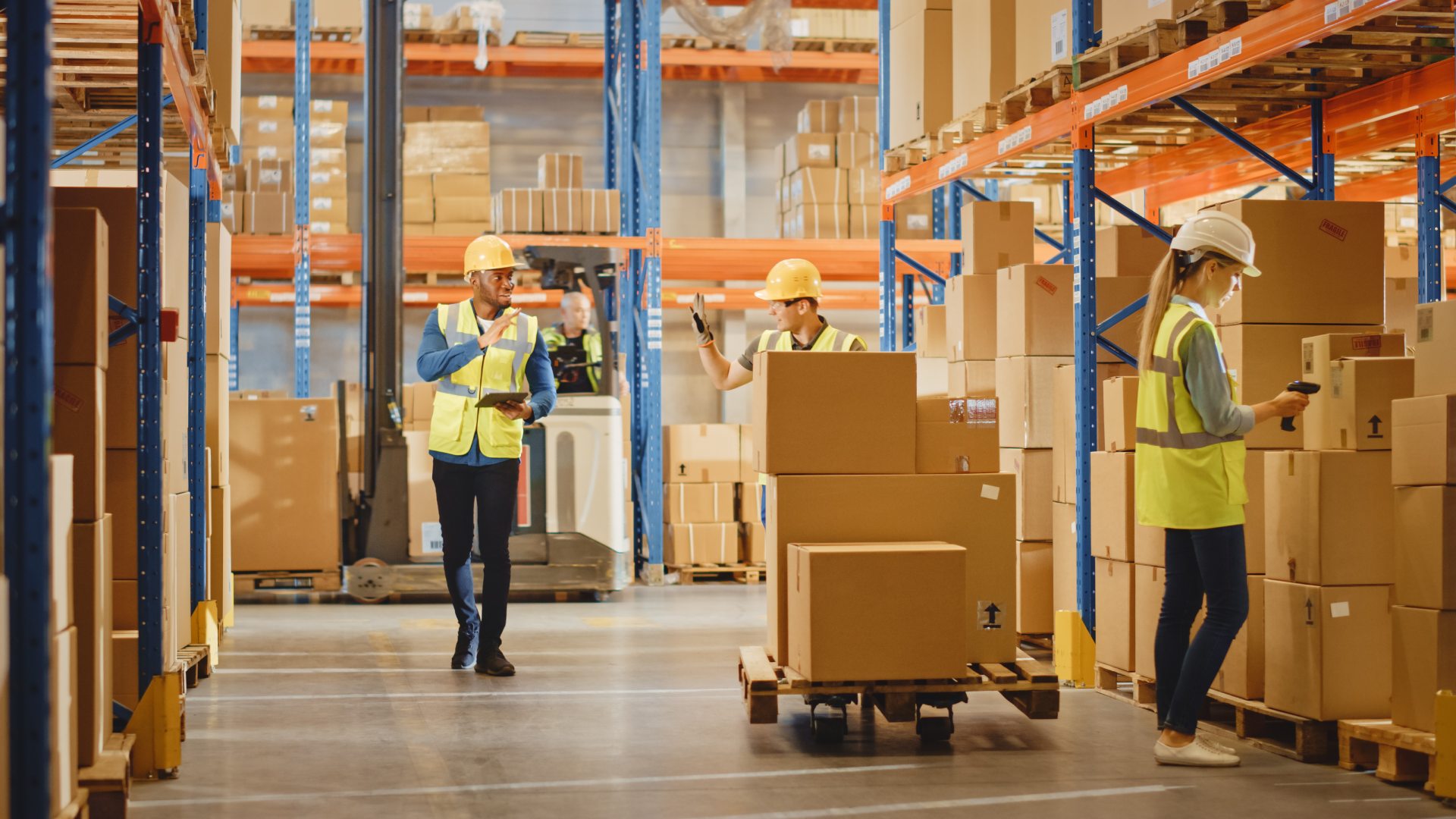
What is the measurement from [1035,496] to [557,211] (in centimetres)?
572

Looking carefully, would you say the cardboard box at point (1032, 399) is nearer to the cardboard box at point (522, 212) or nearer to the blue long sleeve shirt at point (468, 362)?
the blue long sleeve shirt at point (468, 362)

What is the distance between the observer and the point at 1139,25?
6457 mm

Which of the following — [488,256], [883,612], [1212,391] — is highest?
[488,256]

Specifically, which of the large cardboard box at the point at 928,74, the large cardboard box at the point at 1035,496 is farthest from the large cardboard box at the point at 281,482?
the large cardboard box at the point at 1035,496

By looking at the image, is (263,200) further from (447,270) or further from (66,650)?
(66,650)

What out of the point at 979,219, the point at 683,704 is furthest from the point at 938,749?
the point at 979,219

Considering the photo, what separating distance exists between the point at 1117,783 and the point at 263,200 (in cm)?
1054

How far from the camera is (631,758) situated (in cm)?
516

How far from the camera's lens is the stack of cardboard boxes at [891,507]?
5207 millimetres

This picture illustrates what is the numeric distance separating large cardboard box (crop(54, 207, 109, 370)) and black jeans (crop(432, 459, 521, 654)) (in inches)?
103

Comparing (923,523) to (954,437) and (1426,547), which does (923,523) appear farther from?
(1426,547)

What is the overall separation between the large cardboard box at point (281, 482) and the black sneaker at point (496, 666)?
398cm

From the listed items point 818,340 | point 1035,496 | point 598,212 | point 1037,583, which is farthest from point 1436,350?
point 598,212

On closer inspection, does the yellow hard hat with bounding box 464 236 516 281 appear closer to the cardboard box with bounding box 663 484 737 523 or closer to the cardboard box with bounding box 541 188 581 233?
the cardboard box with bounding box 541 188 581 233
